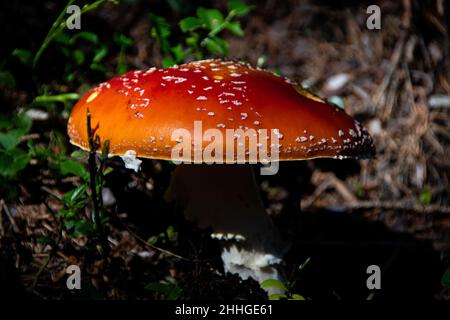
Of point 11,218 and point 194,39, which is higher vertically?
point 194,39

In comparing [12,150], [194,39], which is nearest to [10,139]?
[12,150]

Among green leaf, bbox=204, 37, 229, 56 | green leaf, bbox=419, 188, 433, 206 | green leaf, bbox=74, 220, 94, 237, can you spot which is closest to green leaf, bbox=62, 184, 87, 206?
green leaf, bbox=74, 220, 94, 237

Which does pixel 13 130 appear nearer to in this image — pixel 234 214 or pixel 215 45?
pixel 234 214

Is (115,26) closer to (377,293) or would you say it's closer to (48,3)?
(48,3)

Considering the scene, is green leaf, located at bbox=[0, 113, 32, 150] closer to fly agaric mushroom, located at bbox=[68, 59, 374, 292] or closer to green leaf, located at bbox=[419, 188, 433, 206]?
fly agaric mushroom, located at bbox=[68, 59, 374, 292]

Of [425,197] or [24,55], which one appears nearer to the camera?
[24,55]

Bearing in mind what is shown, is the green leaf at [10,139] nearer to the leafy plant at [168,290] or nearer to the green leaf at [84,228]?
the green leaf at [84,228]

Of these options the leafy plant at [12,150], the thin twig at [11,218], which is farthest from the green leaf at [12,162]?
the thin twig at [11,218]
